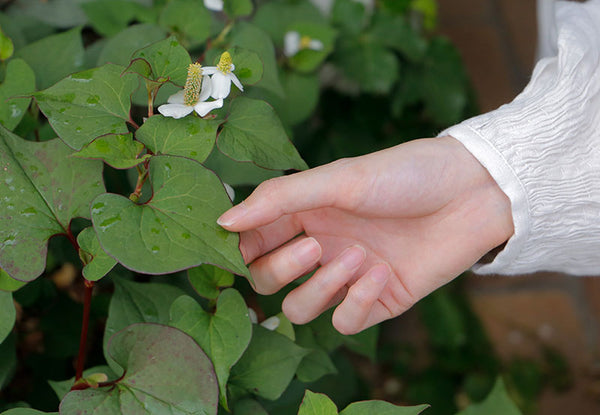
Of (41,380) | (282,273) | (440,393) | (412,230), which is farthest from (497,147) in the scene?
(440,393)

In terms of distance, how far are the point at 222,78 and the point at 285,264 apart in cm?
18

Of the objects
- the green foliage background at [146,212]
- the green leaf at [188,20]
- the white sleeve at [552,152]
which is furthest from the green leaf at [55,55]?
the white sleeve at [552,152]

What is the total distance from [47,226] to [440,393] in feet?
3.54

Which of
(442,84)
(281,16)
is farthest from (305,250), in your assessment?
(442,84)

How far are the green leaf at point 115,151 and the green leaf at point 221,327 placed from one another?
13 cm

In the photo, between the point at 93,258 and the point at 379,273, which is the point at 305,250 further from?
the point at 93,258

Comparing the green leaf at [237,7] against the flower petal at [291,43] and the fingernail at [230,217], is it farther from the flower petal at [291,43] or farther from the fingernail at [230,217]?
the fingernail at [230,217]

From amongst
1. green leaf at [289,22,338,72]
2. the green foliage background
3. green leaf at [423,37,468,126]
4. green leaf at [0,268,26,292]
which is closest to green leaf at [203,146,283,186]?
the green foliage background

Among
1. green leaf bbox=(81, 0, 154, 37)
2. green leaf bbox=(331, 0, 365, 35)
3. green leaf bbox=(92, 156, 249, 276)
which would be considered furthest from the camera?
green leaf bbox=(331, 0, 365, 35)

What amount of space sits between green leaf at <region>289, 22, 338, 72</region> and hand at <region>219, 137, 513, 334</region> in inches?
11.0

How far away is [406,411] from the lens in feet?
1.66

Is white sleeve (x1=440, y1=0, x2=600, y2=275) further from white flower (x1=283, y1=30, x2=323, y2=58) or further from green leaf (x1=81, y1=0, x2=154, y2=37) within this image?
green leaf (x1=81, y1=0, x2=154, y2=37)

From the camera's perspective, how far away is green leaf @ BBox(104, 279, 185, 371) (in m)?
0.57

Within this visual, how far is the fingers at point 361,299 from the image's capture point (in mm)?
599
